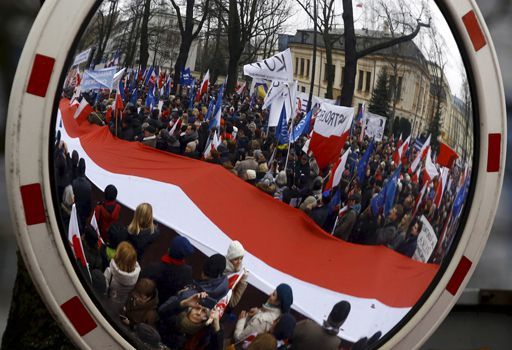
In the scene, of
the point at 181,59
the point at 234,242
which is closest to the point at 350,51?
the point at 181,59

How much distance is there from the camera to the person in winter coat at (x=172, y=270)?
7.02 feet

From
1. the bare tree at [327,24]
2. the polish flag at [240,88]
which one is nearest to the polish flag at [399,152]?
the bare tree at [327,24]

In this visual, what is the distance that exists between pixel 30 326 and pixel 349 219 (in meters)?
1.47

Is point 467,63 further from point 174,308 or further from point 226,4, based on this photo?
point 174,308

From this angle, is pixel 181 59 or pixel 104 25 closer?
pixel 104 25

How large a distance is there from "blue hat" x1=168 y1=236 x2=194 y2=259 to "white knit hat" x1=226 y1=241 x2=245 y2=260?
105 mm

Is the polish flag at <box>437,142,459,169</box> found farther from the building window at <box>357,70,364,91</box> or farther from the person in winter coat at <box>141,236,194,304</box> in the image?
the person in winter coat at <box>141,236,194,304</box>

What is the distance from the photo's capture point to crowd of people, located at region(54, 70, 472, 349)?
209cm

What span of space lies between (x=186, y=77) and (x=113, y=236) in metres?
0.42

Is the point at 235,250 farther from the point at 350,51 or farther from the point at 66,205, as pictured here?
the point at 350,51

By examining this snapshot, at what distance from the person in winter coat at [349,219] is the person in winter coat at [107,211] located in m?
0.66

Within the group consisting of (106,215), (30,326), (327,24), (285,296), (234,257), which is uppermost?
(327,24)

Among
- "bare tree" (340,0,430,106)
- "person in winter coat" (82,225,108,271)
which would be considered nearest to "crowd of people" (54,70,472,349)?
"person in winter coat" (82,225,108,271)

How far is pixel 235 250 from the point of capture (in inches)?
89.7
